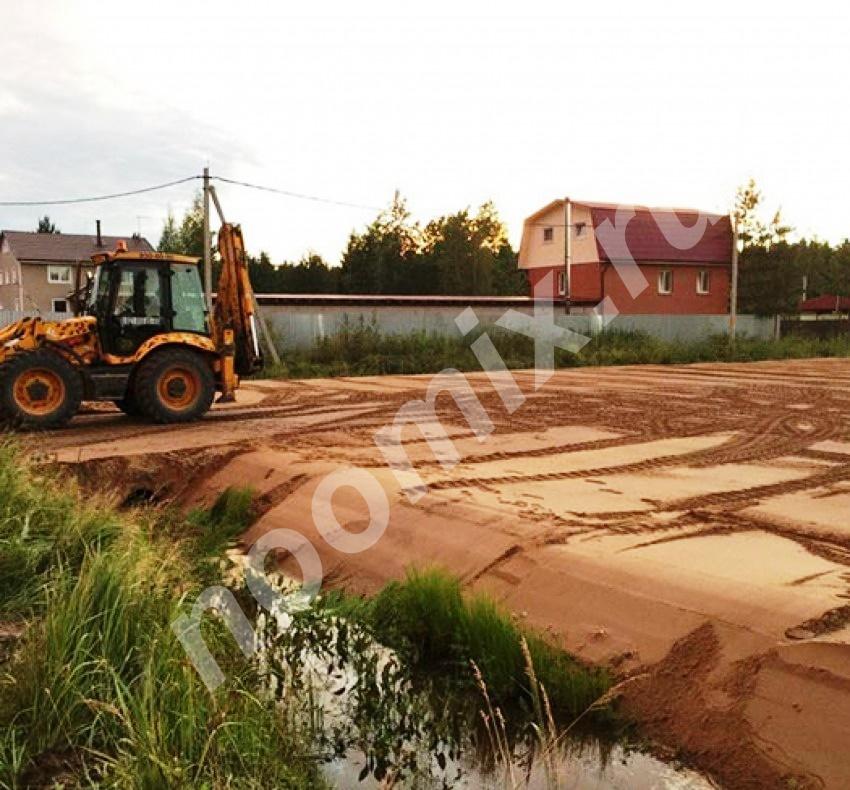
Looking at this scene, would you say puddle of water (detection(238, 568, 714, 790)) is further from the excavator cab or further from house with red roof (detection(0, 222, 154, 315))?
house with red roof (detection(0, 222, 154, 315))

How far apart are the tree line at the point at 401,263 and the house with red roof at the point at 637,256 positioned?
25.4 ft

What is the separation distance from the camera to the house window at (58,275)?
2119 inches

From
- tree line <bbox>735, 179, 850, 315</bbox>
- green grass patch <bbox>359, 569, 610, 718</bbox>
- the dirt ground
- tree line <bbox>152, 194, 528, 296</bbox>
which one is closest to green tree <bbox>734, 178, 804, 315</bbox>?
tree line <bbox>735, 179, 850, 315</bbox>

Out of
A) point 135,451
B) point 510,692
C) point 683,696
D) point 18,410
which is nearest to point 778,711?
point 683,696

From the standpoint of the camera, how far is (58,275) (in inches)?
2130

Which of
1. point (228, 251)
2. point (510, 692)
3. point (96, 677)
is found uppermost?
point (228, 251)

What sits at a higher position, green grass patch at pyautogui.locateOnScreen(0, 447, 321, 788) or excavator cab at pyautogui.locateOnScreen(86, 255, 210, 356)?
excavator cab at pyautogui.locateOnScreen(86, 255, 210, 356)

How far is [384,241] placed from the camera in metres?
52.6

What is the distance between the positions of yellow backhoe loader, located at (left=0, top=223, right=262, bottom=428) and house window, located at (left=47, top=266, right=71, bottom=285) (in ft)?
144

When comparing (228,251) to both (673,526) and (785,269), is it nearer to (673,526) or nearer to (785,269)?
(673,526)

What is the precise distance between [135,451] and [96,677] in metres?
6.77

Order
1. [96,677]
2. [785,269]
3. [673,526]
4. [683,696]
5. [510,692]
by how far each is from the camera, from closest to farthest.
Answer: [96,677] → [683,696] → [510,692] → [673,526] → [785,269]

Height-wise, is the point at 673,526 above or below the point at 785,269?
below

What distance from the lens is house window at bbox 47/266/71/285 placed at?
53.8m
